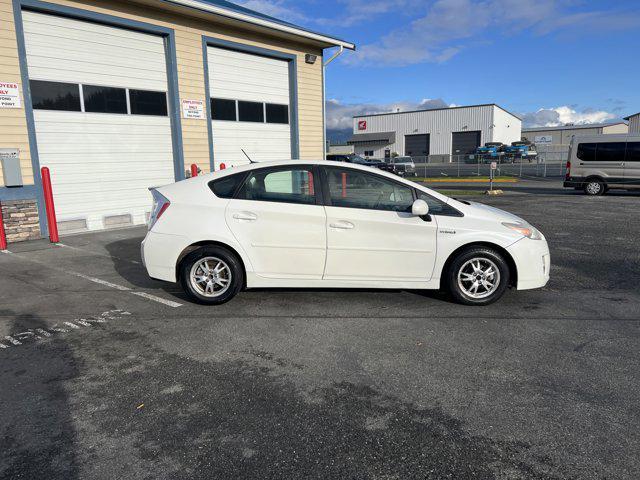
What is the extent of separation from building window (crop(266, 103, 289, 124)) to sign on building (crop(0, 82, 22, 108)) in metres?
6.64

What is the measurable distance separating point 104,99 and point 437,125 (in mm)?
58161

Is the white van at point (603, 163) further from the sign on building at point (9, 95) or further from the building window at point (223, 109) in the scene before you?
the sign on building at point (9, 95)

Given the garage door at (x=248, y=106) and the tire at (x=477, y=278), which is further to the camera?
the garage door at (x=248, y=106)

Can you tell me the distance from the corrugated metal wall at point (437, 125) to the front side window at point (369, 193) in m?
59.2

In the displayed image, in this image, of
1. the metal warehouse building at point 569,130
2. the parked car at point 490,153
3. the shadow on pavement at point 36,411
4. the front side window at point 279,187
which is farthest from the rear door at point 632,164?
the metal warehouse building at point 569,130

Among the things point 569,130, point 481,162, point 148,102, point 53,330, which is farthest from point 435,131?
point 53,330

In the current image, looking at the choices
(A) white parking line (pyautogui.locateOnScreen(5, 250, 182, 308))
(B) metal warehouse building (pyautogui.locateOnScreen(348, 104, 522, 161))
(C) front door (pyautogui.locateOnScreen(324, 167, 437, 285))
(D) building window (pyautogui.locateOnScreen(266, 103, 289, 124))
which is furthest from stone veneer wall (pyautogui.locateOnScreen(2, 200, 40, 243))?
(B) metal warehouse building (pyautogui.locateOnScreen(348, 104, 522, 161))

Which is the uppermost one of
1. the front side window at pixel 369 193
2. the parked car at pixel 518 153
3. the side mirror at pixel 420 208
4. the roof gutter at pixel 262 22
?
the roof gutter at pixel 262 22

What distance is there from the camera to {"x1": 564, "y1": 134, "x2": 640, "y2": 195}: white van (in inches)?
665

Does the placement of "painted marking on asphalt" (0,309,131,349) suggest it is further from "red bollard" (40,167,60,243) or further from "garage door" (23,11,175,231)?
"garage door" (23,11,175,231)

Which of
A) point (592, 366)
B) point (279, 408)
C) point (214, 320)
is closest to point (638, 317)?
point (592, 366)

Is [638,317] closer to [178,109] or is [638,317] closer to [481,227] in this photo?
[481,227]

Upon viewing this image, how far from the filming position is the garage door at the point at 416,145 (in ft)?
212

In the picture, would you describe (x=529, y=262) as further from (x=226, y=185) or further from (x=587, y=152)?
(x=587, y=152)
